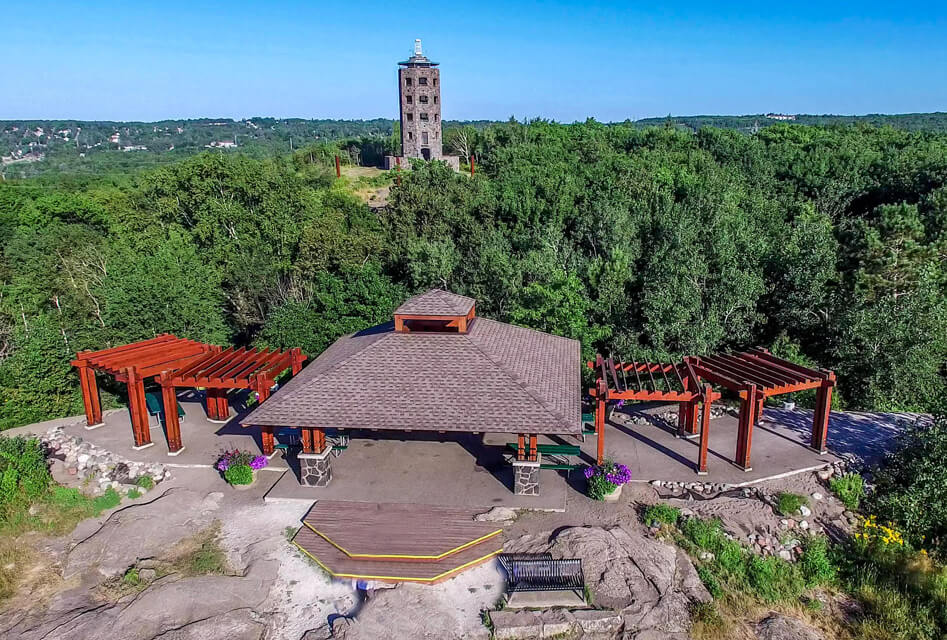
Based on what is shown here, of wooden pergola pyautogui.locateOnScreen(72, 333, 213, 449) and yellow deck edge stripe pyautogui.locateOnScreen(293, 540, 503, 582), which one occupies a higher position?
wooden pergola pyautogui.locateOnScreen(72, 333, 213, 449)

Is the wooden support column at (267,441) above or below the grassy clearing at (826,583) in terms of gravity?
above

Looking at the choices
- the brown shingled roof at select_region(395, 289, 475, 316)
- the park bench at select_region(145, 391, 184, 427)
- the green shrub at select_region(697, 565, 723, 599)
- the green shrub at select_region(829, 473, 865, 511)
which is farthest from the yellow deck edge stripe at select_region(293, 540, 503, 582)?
the park bench at select_region(145, 391, 184, 427)

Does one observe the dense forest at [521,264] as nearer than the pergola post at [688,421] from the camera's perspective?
No

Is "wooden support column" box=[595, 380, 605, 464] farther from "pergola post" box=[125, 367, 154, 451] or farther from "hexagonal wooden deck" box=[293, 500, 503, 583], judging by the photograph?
"pergola post" box=[125, 367, 154, 451]

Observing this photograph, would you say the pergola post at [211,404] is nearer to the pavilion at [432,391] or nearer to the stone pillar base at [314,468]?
the pavilion at [432,391]

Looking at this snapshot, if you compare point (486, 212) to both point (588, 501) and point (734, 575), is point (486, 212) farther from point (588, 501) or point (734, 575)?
point (734, 575)

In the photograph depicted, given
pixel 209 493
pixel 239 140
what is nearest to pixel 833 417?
pixel 209 493

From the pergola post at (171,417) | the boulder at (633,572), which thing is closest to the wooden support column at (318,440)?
the pergola post at (171,417)
